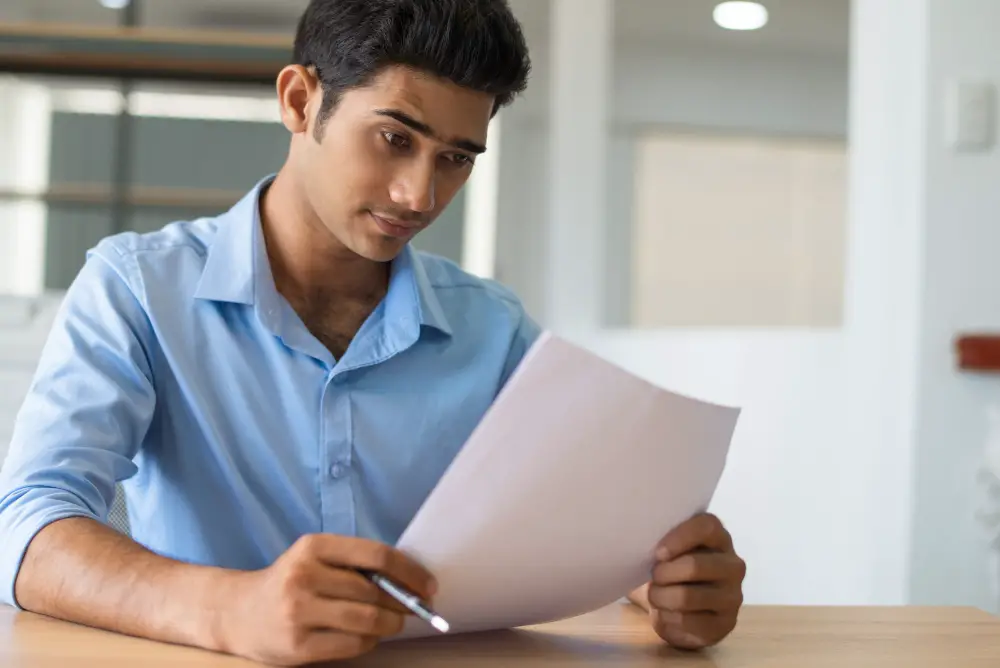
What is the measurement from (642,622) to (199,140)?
3.01 meters

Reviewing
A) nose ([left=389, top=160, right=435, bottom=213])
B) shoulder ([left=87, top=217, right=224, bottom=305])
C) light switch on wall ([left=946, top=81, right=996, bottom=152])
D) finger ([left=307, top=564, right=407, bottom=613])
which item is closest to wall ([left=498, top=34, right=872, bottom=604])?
light switch on wall ([left=946, top=81, right=996, bottom=152])

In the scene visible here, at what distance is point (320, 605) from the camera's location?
2.35 feet

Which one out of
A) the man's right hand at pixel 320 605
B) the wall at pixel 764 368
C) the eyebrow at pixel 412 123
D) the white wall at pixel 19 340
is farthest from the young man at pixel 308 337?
the wall at pixel 764 368

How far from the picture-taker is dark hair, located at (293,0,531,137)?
43.5 inches

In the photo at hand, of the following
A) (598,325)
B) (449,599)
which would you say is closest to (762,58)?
(598,325)

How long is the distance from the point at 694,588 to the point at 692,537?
1.5 inches

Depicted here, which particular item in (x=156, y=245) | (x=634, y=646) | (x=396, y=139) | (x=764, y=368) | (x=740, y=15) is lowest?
(x=634, y=646)

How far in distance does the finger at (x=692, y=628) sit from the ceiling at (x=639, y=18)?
166cm

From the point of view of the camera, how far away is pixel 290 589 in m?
0.72

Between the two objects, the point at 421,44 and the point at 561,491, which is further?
the point at 421,44

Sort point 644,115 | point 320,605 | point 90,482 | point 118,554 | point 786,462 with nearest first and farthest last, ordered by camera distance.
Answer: point 320,605
point 118,554
point 90,482
point 786,462
point 644,115

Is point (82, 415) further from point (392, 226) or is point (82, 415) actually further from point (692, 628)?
point (692, 628)

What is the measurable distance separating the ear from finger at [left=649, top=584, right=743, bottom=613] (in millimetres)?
622

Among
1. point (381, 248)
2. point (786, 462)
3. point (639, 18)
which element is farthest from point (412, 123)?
point (639, 18)
